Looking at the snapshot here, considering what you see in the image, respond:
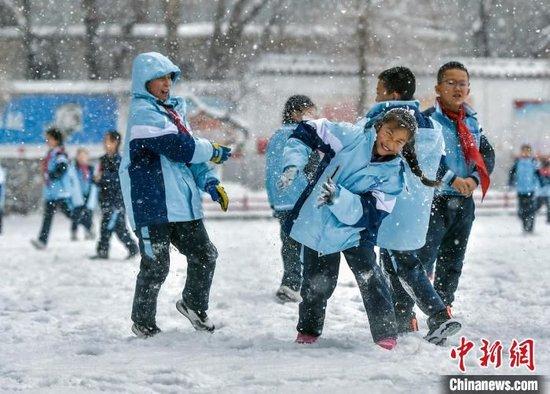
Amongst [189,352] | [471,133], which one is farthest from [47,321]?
[471,133]

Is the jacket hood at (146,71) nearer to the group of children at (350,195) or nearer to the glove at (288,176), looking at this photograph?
the group of children at (350,195)

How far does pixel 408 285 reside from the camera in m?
5.09

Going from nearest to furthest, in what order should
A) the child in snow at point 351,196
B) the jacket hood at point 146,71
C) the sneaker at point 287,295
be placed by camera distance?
the child in snow at point 351,196, the jacket hood at point 146,71, the sneaker at point 287,295

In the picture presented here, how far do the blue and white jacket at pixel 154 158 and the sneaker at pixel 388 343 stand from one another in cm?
126

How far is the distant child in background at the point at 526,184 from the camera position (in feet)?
46.0

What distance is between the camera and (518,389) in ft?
13.0

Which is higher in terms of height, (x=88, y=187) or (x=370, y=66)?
(x=370, y=66)

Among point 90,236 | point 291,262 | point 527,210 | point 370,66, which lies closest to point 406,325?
point 291,262

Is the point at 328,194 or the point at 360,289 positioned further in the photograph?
the point at 360,289

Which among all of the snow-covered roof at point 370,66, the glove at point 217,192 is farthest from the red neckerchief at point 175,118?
the snow-covered roof at point 370,66

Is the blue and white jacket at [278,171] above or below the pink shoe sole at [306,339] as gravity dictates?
above

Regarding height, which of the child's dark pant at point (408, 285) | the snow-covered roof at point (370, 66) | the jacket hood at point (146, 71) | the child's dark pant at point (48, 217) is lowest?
the child's dark pant at point (48, 217)

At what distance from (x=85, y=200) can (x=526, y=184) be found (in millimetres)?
6880

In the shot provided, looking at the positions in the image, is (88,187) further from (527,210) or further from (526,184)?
(526,184)
